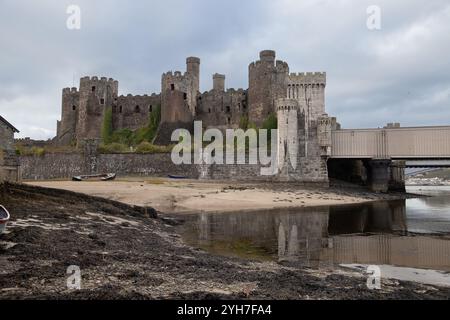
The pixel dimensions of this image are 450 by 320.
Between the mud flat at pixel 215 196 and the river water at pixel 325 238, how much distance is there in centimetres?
387

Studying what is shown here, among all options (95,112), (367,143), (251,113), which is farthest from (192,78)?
(367,143)

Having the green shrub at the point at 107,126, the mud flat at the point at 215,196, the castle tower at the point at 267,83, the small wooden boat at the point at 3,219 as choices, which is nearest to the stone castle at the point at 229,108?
the castle tower at the point at 267,83

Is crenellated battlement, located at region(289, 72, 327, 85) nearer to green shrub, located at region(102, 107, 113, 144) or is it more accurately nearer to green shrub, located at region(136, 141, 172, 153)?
green shrub, located at region(136, 141, 172, 153)

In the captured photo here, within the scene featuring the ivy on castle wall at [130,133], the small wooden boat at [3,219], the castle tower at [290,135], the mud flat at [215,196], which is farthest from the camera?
the ivy on castle wall at [130,133]

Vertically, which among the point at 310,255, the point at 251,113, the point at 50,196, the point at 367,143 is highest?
the point at 251,113

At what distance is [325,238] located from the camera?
17.1m

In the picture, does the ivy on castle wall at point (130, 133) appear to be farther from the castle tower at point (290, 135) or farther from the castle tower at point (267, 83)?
the castle tower at point (290, 135)

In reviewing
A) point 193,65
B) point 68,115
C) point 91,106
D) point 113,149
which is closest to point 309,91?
point 193,65

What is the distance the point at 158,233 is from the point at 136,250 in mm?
4858

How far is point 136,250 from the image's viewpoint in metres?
12.2

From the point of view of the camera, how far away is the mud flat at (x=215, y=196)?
93.7 feet

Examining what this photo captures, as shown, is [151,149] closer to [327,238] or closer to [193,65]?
[193,65]
